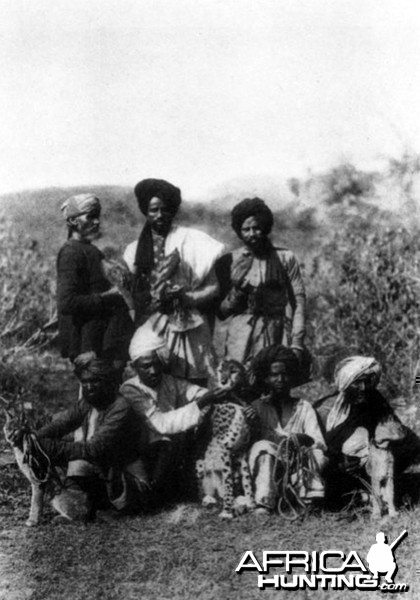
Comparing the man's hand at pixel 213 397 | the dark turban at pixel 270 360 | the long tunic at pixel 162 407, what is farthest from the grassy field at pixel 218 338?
the man's hand at pixel 213 397

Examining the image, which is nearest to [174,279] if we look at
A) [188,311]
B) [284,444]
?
[188,311]

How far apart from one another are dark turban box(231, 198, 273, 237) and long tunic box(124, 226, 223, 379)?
0.63 feet

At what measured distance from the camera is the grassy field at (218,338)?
20.1 feet

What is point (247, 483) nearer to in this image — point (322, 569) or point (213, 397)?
point (213, 397)

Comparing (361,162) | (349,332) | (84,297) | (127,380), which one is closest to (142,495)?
(127,380)

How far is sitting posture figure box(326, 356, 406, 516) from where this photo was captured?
6535 mm

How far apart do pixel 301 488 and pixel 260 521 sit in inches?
13.6

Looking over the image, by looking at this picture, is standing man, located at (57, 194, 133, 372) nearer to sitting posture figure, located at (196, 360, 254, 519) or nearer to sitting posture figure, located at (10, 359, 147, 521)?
sitting posture figure, located at (10, 359, 147, 521)

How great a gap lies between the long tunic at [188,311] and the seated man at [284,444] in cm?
38

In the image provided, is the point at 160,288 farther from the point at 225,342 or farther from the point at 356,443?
the point at 356,443

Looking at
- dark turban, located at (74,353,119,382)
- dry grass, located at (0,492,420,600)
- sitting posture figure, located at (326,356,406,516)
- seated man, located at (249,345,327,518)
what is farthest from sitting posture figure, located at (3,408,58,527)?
sitting posture figure, located at (326,356,406,516)

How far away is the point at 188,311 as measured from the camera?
6531 mm

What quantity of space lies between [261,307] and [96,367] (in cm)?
115

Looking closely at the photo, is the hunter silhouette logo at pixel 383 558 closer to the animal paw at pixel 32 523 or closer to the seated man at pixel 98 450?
the seated man at pixel 98 450
